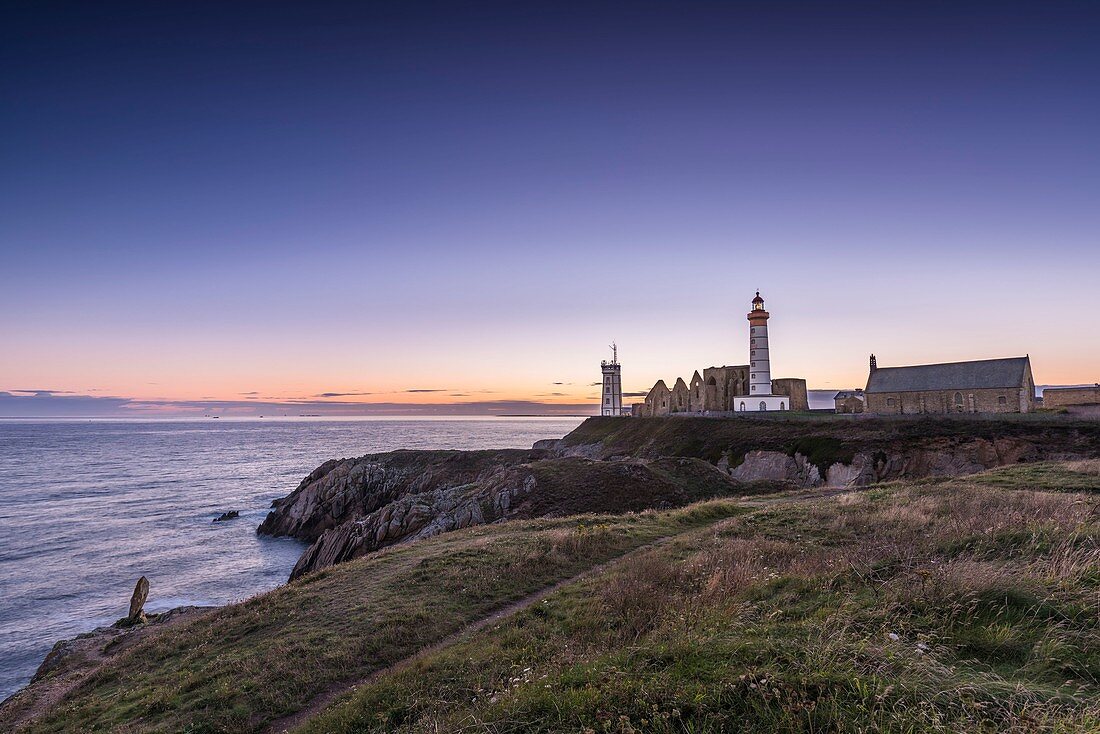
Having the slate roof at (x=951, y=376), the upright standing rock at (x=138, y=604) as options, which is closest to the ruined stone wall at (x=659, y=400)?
the slate roof at (x=951, y=376)

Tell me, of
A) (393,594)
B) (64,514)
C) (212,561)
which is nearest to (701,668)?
(393,594)

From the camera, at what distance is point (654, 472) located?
123ft

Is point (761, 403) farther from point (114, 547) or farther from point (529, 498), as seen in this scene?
point (114, 547)

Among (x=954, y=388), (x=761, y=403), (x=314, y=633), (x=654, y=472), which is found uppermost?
(x=954, y=388)

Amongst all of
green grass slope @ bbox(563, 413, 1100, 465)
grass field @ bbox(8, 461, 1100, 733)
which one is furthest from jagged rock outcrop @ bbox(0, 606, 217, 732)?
green grass slope @ bbox(563, 413, 1100, 465)

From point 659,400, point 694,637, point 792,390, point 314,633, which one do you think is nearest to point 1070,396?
point 792,390

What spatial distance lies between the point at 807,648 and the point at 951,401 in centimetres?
6237

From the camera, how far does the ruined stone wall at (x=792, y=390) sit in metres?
70.9

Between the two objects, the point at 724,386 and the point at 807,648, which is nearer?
the point at 807,648

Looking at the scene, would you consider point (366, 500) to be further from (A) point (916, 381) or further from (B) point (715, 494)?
(A) point (916, 381)

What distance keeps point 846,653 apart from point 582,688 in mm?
2831

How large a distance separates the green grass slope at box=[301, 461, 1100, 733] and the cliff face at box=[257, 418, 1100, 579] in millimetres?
20886

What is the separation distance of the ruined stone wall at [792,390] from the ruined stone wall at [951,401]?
1015cm

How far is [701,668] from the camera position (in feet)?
19.1
